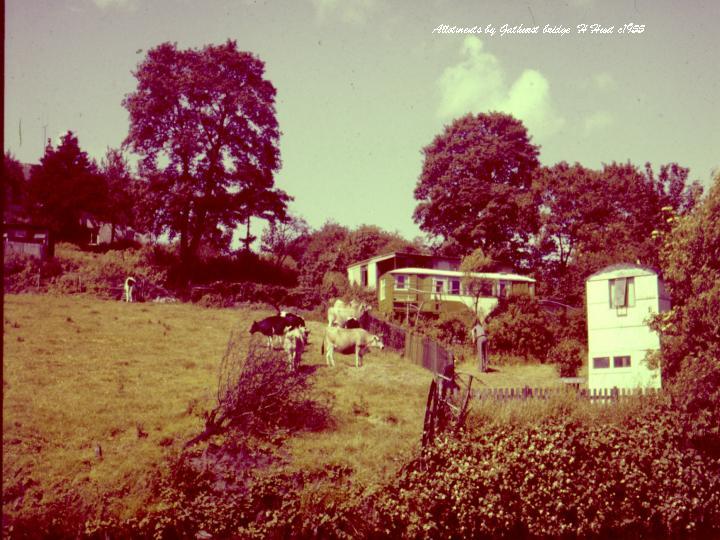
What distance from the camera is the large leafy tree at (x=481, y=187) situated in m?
65.1

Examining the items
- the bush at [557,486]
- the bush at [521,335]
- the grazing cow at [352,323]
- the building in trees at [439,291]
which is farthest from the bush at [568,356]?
the bush at [557,486]

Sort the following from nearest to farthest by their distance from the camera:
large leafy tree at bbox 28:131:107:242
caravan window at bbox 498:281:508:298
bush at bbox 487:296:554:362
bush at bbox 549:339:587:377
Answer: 1. bush at bbox 549:339:587:377
2. bush at bbox 487:296:554:362
3. caravan window at bbox 498:281:508:298
4. large leafy tree at bbox 28:131:107:242

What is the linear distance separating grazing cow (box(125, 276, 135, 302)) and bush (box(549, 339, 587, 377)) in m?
28.5

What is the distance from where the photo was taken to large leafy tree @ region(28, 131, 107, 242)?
6362 cm

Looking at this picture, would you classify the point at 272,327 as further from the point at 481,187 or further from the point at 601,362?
the point at 481,187

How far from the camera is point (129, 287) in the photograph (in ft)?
160

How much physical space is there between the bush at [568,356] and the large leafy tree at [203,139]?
26270 mm

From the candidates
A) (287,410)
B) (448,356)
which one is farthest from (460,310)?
(287,410)

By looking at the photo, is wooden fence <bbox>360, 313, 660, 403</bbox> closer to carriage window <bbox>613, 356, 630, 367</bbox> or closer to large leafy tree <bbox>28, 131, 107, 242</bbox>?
carriage window <bbox>613, 356, 630, 367</bbox>

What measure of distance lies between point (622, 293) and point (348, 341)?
44.8 feet

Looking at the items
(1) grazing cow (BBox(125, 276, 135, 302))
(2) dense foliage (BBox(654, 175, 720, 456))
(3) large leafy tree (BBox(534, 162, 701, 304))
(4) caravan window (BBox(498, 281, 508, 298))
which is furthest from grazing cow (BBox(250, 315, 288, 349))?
(3) large leafy tree (BBox(534, 162, 701, 304))

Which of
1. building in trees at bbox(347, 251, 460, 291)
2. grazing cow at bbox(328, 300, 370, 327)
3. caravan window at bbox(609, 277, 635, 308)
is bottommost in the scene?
grazing cow at bbox(328, 300, 370, 327)

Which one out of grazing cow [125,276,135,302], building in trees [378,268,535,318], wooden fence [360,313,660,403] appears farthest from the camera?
building in trees [378,268,535,318]

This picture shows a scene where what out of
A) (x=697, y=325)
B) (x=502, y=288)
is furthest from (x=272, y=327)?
(x=502, y=288)
